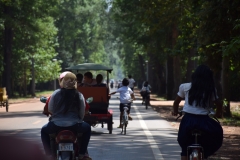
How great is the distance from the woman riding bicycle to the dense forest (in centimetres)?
720

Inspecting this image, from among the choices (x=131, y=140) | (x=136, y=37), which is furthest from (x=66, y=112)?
(x=136, y=37)

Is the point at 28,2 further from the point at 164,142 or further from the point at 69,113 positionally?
the point at 69,113

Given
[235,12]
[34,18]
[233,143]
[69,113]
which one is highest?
[34,18]

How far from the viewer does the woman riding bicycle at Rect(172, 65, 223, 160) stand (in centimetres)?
869

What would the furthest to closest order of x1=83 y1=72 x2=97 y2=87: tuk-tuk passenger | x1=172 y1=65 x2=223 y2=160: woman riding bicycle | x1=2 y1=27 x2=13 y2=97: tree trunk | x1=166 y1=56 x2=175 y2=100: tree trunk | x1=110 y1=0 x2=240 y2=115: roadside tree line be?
x1=2 y1=27 x2=13 y2=97: tree trunk → x1=166 y1=56 x2=175 y2=100: tree trunk → x1=83 y1=72 x2=97 y2=87: tuk-tuk passenger → x1=110 y1=0 x2=240 y2=115: roadside tree line → x1=172 y1=65 x2=223 y2=160: woman riding bicycle

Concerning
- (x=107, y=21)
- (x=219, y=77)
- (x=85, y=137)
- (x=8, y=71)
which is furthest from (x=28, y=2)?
(x=85, y=137)

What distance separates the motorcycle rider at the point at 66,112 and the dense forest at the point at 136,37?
23.8 feet

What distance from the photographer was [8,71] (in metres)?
57.2

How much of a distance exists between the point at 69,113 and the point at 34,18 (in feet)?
152

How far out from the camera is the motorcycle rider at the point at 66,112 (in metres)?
9.28

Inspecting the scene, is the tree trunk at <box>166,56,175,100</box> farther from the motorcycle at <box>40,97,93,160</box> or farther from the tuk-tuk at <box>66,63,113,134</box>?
the motorcycle at <box>40,97,93,160</box>

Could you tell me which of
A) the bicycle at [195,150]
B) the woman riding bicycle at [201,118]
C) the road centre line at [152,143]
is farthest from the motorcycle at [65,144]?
the road centre line at [152,143]

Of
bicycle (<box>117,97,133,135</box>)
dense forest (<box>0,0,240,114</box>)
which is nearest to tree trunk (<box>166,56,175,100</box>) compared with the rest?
dense forest (<box>0,0,240,114</box>)

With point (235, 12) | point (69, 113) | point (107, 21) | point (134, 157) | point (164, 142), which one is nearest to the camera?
point (69, 113)
